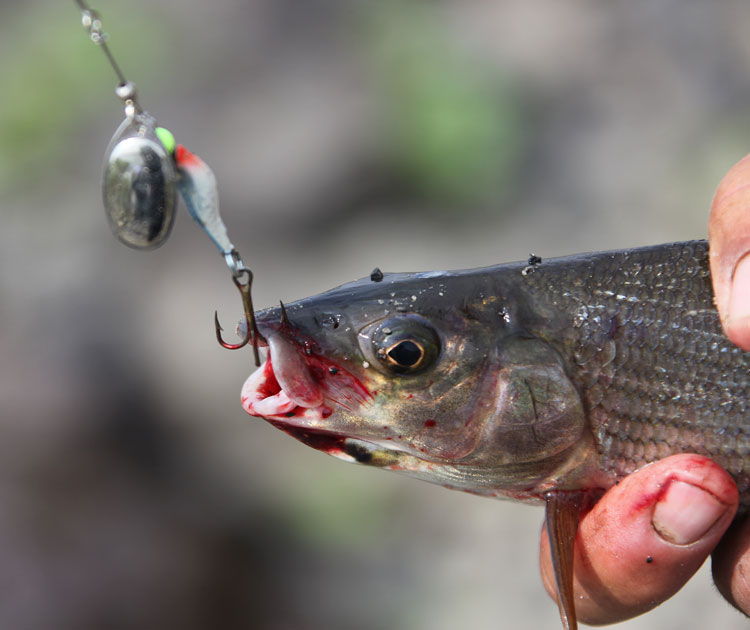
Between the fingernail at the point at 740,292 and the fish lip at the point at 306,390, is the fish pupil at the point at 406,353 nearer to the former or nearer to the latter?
the fish lip at the point at 306,390

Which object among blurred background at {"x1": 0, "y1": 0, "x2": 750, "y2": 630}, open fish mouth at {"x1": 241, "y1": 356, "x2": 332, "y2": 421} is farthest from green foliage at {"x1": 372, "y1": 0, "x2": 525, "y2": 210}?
open fish mouth at {"x1": 241, "y1": 356, "x2": 332, "y2": 421}

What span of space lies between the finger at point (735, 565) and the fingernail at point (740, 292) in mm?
869

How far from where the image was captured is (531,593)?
19.0 ft

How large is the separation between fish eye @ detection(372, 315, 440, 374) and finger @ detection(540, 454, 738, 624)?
2.46ft

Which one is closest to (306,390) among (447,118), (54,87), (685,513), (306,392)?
(306,392)

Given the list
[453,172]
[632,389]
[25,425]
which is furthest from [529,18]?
[632,389]

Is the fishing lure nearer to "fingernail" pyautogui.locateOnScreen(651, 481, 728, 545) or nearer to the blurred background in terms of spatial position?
"fingernail" pyautogui.locateOnScreen(651, 481, 728, 545)

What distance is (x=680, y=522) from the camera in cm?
244

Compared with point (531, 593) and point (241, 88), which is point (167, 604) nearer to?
point (531, 593)

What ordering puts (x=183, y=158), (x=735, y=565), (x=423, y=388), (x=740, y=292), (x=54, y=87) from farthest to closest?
(x=54, y=87) < (x=735, y=565) < (x=423, y=388) < (x=740, y=292) < (x=183, y=158)

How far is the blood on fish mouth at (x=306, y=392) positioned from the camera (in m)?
2.20

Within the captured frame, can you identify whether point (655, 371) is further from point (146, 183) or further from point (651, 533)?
point (146, 183)

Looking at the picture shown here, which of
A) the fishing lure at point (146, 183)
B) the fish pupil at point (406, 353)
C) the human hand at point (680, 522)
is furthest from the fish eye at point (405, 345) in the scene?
the human hand at point (680, 522)

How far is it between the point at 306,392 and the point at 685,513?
125cm
